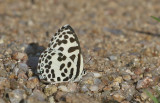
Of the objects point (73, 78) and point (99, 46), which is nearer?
point (73, 78)

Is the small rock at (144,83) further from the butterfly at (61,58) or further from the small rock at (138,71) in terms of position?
the butterfly at (61,58)

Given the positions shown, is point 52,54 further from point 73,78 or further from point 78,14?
point 78,14

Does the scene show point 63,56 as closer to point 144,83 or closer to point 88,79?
point 88,79

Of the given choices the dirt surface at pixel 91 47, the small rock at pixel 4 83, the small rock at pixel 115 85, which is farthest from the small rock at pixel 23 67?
the small rock at pixel 115 85

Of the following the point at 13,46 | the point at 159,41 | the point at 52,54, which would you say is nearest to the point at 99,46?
the point at 159,41

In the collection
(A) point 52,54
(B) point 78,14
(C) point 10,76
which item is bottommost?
(C) point 10,76

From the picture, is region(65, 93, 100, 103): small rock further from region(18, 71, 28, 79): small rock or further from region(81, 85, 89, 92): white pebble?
region(18, 71, 28, 79): small rock

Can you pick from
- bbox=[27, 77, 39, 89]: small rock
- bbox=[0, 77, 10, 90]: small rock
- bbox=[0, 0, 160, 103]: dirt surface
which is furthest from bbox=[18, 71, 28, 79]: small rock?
bbox=[0, 77, 10, 90]: small rock
